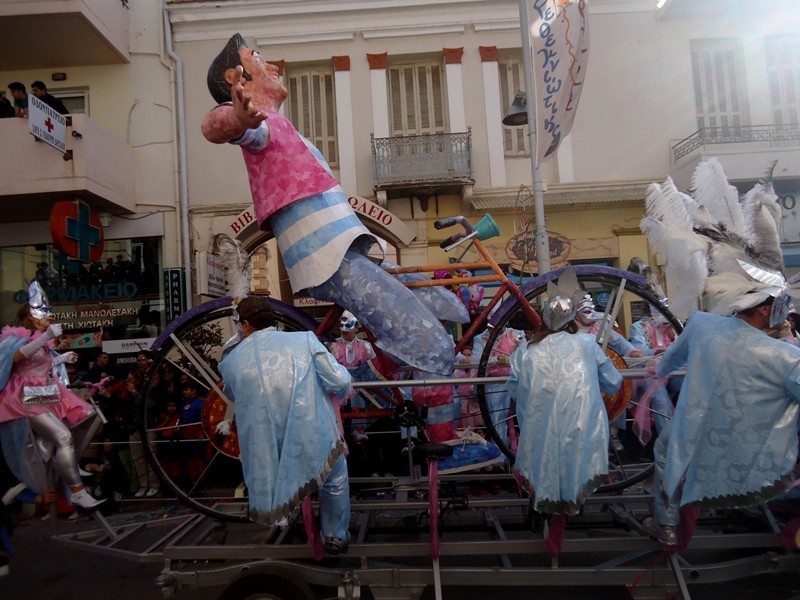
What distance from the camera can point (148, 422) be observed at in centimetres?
363

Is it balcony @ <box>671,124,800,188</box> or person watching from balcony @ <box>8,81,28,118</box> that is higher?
person watching from balcony @ <box>8,81,28,118</box>

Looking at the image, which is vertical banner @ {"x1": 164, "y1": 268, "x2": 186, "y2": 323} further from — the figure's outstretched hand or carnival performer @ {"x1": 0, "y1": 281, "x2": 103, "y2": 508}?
the figure's outstretched hand

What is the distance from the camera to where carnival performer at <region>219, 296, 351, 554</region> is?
2.60 metres

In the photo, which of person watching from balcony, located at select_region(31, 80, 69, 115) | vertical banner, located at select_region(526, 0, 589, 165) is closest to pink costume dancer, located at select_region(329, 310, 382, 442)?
vertical banner, located at select_region(526, 0, 589, 165)

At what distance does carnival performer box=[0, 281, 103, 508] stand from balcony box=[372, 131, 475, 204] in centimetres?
593

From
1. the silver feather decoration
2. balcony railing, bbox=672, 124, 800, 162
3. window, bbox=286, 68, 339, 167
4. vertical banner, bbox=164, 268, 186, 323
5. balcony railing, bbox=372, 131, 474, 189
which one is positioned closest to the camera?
the silver feather decoration

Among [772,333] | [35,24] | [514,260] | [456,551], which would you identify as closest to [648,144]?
[514,260]

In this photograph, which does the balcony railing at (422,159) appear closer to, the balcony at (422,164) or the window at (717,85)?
the balcony at (422,164)

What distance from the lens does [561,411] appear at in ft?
8.86

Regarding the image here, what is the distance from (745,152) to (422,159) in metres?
4.83

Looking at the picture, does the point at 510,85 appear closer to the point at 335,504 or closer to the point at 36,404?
the point at 36,404

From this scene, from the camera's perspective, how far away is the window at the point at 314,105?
31.8ft

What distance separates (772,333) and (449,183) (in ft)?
22.0

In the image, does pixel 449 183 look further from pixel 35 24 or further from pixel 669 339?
pixel 35 24
